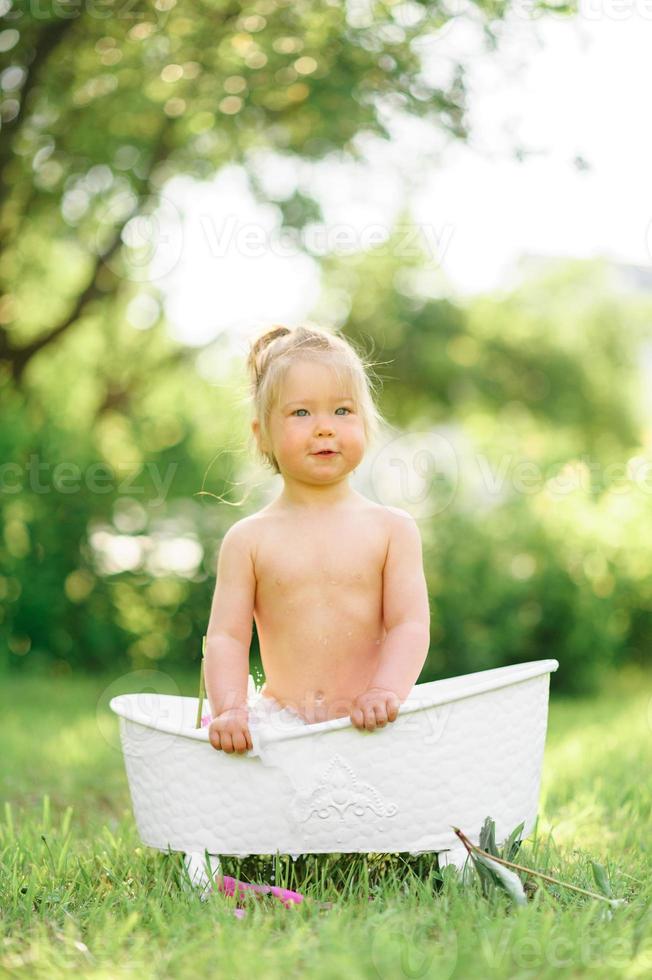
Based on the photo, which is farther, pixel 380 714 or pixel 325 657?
pixel 325 657

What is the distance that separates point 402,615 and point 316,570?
219 millimetres

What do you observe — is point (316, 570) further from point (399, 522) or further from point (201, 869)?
point (201, 869)

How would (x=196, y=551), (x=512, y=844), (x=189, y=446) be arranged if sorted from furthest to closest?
1. (x=189, y=446)
2. (x=196, y=551)
3. (x=512, y=844)

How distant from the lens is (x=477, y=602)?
5.78 metres

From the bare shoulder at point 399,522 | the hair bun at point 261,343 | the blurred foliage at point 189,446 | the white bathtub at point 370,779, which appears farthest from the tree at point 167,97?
the white bathtub at point 370,779

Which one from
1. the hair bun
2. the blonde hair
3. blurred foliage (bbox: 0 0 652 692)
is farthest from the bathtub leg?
blurred foliage (bbox: 0 0 652 692)

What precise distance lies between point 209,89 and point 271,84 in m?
0.44

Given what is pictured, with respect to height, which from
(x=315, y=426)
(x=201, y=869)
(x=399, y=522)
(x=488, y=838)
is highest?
(x=315, y=426)

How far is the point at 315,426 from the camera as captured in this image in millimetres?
2467

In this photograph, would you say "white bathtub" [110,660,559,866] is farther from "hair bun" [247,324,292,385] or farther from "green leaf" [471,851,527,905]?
"hair bun" [247,324,292,385]

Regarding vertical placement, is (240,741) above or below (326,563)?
below

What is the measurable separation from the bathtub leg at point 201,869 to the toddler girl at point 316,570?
33 centimetres

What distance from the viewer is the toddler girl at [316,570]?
2.46 m

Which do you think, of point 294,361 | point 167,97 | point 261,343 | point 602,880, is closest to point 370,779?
point 602,880
